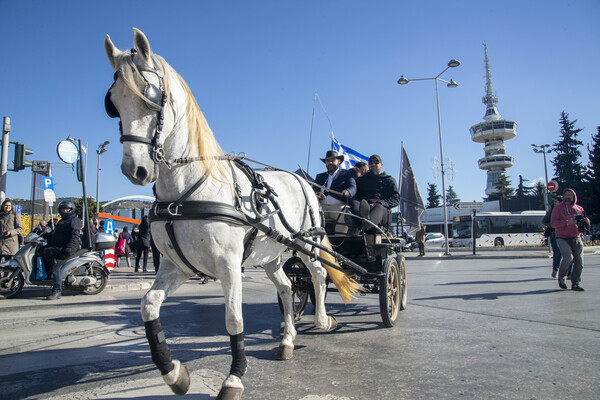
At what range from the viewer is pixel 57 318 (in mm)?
6008

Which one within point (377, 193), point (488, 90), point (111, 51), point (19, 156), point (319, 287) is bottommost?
point (319, 287)

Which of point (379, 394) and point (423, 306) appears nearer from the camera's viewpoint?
point (379, 394)

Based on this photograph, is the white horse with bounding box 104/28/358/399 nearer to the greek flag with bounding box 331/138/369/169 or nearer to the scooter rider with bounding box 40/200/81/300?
the scooter rider with bounding box 40/200/81/300

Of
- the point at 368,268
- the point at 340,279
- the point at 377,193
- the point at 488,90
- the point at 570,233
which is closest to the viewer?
the point at 340,279

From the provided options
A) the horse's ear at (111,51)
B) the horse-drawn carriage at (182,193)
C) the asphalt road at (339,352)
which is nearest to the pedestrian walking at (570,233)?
the asphalt road at (339,352)

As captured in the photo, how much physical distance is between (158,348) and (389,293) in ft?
10.8

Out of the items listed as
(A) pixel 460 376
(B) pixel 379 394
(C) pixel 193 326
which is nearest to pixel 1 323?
(C) pixel 193 326

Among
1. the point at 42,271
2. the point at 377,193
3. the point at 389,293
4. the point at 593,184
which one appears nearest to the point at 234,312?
the point at 389,293

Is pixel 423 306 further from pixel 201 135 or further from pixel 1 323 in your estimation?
pixel 1 323

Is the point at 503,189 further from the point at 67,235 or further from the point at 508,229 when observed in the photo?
the point at 67,235

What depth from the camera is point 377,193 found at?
21.1 ft

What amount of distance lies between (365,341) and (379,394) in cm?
150

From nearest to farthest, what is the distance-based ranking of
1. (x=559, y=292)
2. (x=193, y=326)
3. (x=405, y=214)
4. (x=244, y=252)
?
(x=244, y=252) → (x=193, y=326) → (x=559, y=292) → (x=405, y=214)

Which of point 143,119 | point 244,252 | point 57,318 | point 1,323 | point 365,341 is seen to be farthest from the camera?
point 57,318
